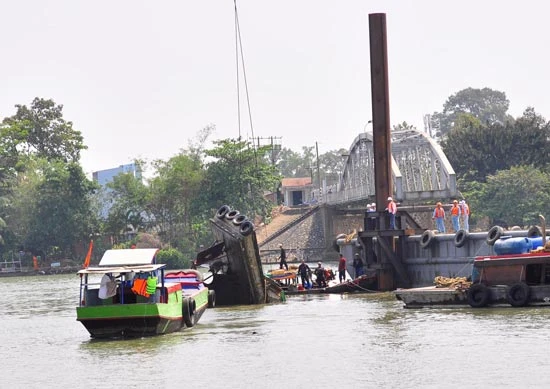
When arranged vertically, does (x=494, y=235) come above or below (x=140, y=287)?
above

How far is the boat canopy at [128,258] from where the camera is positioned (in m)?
40.2

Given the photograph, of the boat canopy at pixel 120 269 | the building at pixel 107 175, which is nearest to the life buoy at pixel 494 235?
the boat canopy at pixel 120 269

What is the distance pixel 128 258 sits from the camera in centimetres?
4053

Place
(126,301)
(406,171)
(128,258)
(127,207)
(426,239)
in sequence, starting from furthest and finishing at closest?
(127,207), (406,171), (426,239), (128,258), (126,301)

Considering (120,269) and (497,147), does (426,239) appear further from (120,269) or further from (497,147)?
(497,147)

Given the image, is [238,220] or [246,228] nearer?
[246,228]

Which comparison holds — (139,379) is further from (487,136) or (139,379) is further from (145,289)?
(487,136)

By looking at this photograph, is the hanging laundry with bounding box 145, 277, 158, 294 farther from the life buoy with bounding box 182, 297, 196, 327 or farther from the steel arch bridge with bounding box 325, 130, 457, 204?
the steel arch bridge with bounding box 325, 130, 457, 204

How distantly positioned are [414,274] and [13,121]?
10442 centimetres

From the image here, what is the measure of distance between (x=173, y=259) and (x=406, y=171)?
2386cm

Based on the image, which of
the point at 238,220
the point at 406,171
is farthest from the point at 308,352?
the point at 406,171

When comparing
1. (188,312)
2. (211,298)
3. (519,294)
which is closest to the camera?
(188,312)

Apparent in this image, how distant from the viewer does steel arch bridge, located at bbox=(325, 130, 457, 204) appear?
339 ft

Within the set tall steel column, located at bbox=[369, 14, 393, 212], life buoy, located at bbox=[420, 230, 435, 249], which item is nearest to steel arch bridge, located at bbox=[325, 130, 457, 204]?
tall steel column, located at bbox=[369, 14, 393, 212]
